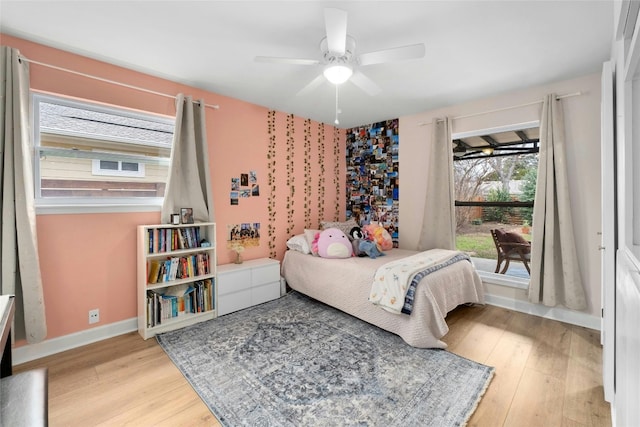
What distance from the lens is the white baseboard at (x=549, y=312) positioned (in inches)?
106

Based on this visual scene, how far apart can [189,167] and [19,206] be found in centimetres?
127

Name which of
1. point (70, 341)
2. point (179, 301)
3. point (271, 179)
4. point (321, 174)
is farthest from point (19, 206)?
point (321, 174)

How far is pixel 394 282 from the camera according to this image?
2.42 metres

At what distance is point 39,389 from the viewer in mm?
1080

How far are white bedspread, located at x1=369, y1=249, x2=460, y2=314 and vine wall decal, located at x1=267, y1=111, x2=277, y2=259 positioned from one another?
165 cm

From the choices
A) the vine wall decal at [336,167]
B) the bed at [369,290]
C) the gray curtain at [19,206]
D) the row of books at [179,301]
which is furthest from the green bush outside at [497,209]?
the gray curtain at [19,206]

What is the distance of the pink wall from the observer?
7.43 feet

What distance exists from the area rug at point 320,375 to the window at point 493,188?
6.28 ft

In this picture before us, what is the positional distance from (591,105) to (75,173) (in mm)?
4766

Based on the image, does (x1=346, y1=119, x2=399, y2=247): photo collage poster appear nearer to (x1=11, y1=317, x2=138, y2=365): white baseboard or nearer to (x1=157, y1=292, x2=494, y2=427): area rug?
(x1=157, y1=292, x2=494, y2=427): area rug

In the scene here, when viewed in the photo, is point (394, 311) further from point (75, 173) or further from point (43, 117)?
point (43, 117)

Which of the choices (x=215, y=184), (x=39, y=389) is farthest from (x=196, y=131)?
(x=39, y=389)

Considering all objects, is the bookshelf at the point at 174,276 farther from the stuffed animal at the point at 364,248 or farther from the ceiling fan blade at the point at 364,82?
the ceiling fan blade at the point at 364,82

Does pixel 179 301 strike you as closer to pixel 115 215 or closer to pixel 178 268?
pixel 178 268
